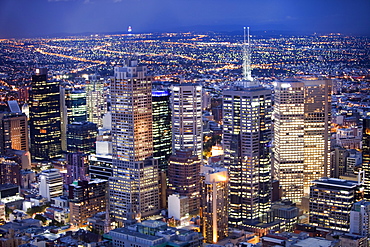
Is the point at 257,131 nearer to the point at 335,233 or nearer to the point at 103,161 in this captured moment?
the point at 335,233

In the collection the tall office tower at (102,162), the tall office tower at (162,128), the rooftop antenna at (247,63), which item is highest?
the rooftop antenna at (247,63)

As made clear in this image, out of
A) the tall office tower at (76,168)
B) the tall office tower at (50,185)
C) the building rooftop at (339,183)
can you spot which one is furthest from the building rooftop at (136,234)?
the tall office tower at (76,168)

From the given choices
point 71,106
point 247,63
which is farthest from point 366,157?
point 71,106

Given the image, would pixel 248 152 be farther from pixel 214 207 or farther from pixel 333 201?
pixel 333 201

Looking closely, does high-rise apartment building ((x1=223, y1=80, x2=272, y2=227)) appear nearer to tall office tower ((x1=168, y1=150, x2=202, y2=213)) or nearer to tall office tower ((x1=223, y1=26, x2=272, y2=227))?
tall office tower ((x1=223, y1=26, x2=272, y2=227))

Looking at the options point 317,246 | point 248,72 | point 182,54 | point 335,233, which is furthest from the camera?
point 182,54

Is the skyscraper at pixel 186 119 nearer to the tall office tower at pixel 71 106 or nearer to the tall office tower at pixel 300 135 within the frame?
the tall office tower at pixel 300 135

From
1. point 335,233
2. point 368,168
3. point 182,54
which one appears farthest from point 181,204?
point 182,54
